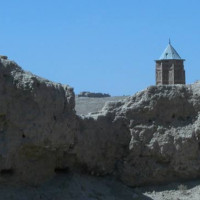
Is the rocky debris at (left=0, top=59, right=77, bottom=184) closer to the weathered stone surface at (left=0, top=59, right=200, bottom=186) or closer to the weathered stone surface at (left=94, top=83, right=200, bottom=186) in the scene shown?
the weathered stone surface at (left=0, top=59, right=200, bottom=186)

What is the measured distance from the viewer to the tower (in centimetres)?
3534

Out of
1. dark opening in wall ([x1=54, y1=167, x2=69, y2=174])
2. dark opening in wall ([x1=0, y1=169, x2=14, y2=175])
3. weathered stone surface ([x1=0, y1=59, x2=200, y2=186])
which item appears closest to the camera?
dark opening in wall ([x1=0, y1=169, x2=14, y2=175])

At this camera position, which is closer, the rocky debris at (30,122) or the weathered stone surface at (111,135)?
the rocky debris at (30,122)

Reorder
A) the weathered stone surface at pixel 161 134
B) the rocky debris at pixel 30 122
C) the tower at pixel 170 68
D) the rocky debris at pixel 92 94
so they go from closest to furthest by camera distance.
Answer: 1. the rocky debris at pixel 30 122
2. the weathered stone surface at pixel 161 134
3. the rocky debris at pixel 92 94
4. the tower at pixel 170 68

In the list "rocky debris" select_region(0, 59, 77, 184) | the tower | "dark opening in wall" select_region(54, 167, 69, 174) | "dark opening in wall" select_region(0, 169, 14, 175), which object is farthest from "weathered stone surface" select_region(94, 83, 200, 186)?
the tower

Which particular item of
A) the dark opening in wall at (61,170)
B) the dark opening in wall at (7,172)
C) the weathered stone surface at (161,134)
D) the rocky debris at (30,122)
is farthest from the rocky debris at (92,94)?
the dark opening in wall at (7,172)

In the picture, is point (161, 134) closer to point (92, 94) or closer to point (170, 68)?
point (92, 94)

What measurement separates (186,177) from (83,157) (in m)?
2.45

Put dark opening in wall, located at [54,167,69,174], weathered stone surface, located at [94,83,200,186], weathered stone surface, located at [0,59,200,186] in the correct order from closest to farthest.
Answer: weathered stone surface, located at [0,59,200,186], dark opening in wall, located at [54,167,69,174], weathered stone surface, located at [94,83,200,186]

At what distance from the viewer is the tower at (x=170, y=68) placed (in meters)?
35.3

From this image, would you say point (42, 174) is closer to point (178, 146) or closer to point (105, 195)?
point (105, 195)

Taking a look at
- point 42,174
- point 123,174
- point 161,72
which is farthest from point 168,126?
point 161,72

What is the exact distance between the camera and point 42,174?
10625 mm

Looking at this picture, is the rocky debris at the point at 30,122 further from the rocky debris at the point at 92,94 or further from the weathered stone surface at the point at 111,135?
the rocky debris at the point at 92,94
